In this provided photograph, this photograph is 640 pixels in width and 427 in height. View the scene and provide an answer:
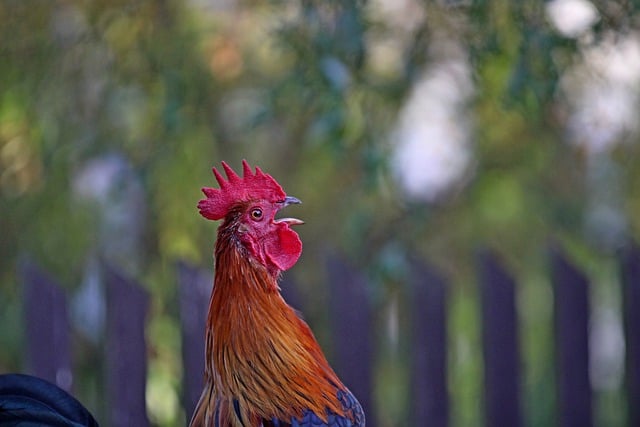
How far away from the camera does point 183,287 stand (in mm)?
3809

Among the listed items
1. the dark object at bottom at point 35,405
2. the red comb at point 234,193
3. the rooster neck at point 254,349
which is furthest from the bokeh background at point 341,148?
the dark object at bottom at point 35,405

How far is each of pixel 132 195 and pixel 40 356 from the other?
2248mm

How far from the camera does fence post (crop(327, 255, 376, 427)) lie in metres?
3.96

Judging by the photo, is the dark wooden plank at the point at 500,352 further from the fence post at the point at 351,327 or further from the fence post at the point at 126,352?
the fence post at the point at 126,352

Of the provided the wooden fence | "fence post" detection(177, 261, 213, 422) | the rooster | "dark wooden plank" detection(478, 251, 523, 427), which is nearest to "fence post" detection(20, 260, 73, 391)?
the wooden fence

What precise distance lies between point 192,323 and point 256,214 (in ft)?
4.43

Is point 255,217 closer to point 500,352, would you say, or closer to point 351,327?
point 351,327

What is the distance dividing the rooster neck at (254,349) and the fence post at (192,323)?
1.25 metres

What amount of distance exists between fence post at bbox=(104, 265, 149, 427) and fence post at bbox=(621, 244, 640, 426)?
2113mm

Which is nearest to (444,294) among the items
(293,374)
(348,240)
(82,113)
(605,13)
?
(348,240)

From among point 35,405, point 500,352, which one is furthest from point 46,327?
point 500,352

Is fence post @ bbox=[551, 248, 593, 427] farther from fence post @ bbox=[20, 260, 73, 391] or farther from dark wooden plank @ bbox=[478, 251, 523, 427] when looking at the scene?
fence post @ bbox=[20, 260, 73, 391]

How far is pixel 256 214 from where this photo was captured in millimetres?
2598

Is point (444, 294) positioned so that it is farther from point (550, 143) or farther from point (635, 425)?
point (550, 143)
